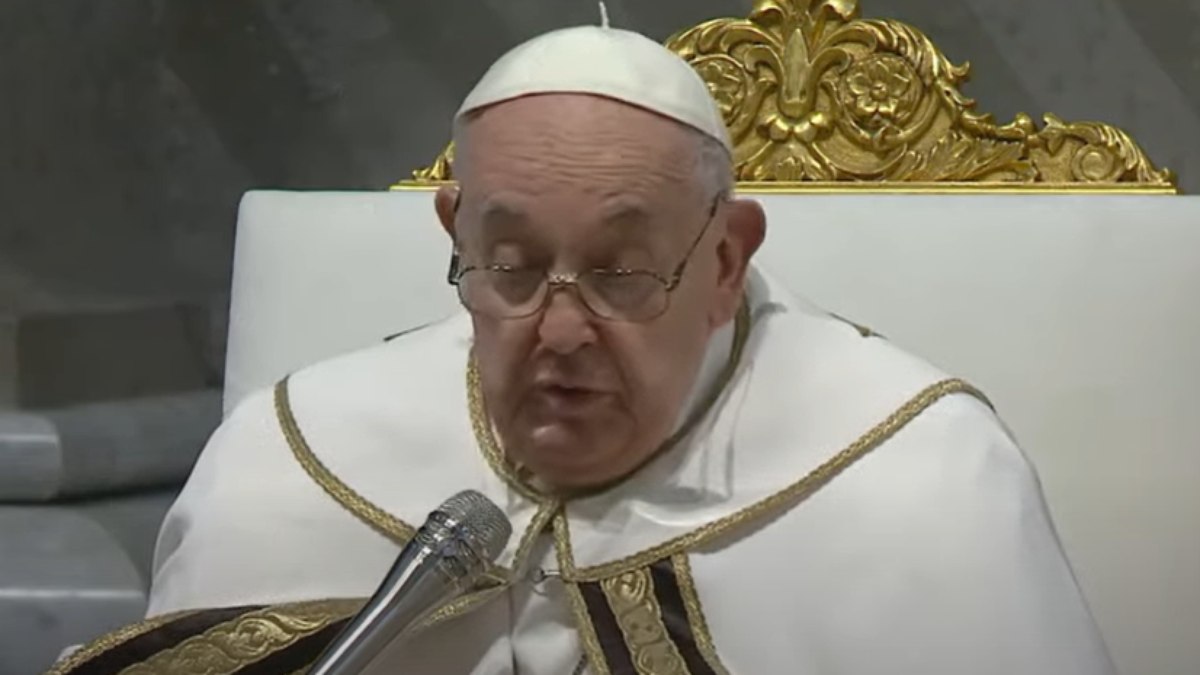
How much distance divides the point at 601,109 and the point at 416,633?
1.50 ft

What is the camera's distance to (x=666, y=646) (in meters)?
1.33

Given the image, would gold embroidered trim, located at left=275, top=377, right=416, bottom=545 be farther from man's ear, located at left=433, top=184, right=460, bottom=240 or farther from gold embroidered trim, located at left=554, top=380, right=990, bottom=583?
man's ear, located at left=433, top=184, right=460, bottom=240

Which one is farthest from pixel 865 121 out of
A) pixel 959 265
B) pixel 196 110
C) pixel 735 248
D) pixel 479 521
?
pixel 479 521

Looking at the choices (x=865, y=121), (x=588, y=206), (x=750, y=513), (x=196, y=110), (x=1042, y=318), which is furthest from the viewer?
(x=196, y=110)

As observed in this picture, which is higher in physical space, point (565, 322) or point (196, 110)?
point (565, 322)

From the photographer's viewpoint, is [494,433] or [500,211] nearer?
[500,211]

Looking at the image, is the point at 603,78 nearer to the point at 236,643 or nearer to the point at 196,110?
the point at 236,643

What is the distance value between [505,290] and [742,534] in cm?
29

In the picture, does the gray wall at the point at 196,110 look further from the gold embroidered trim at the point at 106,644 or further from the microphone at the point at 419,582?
the microphone at the point at 419,582

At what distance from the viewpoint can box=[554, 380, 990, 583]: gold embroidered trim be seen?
1.38 m

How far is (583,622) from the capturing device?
1.35 metres

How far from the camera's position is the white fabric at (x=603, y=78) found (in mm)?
1321

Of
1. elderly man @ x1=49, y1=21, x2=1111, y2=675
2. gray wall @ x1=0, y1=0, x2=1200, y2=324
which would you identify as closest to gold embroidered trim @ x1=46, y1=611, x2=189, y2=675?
elderly man @ x1=49, y1=21, x2=1111, y2=675

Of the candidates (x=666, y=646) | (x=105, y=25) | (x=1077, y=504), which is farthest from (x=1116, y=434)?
(x=105, y=25)
